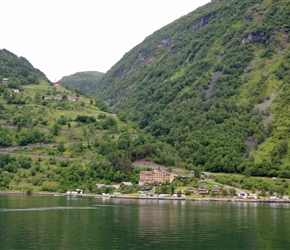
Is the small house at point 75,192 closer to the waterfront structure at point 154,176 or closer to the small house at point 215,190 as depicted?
the waterfront structure at point 154,176

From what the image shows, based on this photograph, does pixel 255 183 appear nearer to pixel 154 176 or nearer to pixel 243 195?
pixel 243 195

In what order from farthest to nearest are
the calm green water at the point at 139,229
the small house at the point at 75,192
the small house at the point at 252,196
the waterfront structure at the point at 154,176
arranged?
the waterfront structure at the point at 154,176 → the small house at the point at 75,192 → the small house at the point at 252,196 → the calm green water at the point at 139,229

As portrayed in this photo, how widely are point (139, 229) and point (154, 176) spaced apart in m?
105

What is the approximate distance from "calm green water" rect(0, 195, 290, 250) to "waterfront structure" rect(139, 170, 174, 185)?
69338mm

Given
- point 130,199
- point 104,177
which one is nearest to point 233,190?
point 130,199

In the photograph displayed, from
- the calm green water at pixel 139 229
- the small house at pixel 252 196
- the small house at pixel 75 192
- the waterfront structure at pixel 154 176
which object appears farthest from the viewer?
the waterfront structure at pixel 154 176

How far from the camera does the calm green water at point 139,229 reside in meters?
73.5

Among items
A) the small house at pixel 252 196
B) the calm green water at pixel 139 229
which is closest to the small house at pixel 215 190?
the small house at pixel 252 196

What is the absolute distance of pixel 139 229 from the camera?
87.4 metres

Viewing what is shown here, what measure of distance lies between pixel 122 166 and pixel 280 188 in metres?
60.0

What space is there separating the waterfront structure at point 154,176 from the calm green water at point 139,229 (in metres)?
69.3

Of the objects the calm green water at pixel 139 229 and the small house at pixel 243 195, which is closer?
the calm green water at pixel 139 229

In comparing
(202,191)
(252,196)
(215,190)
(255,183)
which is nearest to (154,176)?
(202,191)

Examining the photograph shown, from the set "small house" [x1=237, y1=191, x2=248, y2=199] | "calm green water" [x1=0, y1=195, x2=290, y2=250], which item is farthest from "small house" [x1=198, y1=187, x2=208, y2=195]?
"calm green water" [x1=0, y1=195, x2=290, y2=250]
